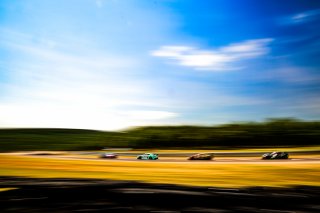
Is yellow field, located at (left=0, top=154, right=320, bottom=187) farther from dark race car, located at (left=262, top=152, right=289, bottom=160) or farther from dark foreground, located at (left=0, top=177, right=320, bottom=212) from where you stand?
dark race car, located at (left=262, top=152, right=289, bottom=160)

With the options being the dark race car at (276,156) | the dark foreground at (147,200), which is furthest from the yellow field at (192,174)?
the dark race car at (276,156)

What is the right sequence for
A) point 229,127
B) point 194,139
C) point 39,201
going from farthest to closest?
point 229,127 → point 194,139 → point 39,201

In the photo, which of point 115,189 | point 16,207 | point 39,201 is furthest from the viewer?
point 115,189

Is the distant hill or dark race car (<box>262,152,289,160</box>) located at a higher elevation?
the distant hill

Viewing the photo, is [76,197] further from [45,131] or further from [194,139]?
[45,131]

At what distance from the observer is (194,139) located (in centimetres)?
7681

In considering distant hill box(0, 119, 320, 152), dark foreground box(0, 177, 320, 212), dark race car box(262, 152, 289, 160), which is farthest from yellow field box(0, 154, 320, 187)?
distant hill box(0, 119, 320, 152)

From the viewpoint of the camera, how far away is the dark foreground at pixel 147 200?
460 inches

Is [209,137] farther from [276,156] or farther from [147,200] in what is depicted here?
[147,200]

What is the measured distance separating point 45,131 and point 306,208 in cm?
12254

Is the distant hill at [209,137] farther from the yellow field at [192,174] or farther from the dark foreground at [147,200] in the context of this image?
the dark foreground at [147,200]

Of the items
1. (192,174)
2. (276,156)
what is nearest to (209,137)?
(276,156)

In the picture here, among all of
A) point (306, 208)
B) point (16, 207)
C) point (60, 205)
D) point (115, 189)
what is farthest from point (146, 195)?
point (306, 208)

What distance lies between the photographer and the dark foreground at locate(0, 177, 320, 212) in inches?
460
